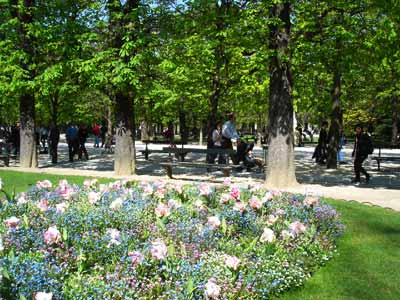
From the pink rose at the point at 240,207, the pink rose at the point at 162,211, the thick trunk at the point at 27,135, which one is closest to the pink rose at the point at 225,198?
the pink rose at the point at 240,207

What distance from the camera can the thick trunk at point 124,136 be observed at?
51.2ft

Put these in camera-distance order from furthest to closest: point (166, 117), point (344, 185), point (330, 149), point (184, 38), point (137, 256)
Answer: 1. point (166, 117)
2. point (330, 149)
3. point (184, 38)
4. point (344, 185)
5. point (137, 256)

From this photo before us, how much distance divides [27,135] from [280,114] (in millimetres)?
10045

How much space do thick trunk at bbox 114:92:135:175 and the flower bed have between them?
7329 mm

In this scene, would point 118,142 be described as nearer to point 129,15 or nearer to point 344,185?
point 129,15

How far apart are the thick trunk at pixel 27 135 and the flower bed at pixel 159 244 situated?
34.5 ft

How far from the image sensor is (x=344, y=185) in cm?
1402

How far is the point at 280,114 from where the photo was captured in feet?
41.9

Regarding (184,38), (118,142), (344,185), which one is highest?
(184,38)

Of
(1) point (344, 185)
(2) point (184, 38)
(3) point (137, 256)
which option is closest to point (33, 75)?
(2) point (184, 38)

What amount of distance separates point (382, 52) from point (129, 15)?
6.97 meters

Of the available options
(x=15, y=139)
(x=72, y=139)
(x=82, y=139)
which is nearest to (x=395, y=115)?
(x=82, y=139)

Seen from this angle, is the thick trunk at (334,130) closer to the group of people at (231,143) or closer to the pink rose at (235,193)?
the group of people at (231,143)

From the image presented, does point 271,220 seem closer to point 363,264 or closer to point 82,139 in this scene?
point 363,264
